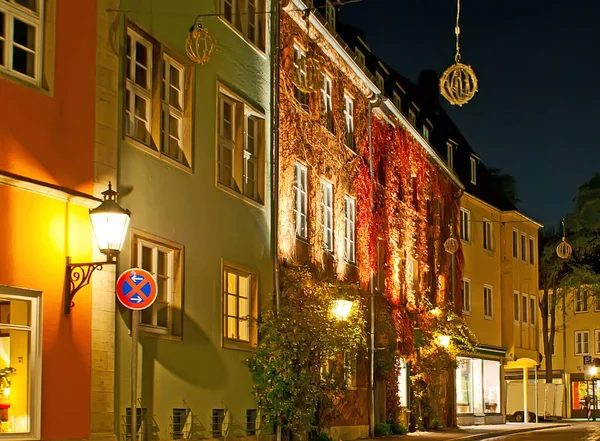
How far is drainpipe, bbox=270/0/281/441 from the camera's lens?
73.7 ft

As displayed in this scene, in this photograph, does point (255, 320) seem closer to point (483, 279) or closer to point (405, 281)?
point (405, 281)

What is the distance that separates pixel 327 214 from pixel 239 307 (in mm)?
7190

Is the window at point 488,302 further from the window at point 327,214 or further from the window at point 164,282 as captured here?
the window at point 164,282

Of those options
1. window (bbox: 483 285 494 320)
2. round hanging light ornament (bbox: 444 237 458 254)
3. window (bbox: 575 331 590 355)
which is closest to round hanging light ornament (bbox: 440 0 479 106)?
round hanging light ornament (bbox: 444 237 458 254)

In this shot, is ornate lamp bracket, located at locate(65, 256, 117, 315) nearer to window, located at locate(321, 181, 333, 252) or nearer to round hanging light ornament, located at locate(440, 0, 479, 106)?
round hanging light ornament, located at locate(440, 0, 479, 106)

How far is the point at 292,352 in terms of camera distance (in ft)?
68.8

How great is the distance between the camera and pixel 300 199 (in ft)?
83.3

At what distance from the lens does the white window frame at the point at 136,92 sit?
663 inches

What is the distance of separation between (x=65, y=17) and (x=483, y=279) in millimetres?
34953

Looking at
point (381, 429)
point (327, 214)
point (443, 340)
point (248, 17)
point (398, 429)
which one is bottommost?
point (398, 429)

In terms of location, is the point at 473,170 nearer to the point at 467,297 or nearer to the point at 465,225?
the point at 465,225

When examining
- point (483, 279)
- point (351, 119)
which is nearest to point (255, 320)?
point (351, 119)

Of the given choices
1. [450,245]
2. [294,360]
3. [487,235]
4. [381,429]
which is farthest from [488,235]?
[294,360]

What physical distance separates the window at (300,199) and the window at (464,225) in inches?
807
